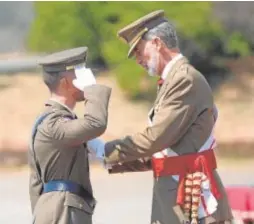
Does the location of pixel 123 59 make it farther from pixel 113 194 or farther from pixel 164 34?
pixel 164 34

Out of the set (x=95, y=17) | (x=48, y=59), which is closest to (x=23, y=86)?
(x=95, y=17)

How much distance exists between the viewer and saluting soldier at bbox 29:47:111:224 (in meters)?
3.87

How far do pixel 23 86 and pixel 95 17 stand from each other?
1609 mm

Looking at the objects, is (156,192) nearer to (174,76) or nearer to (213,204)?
(213,204)

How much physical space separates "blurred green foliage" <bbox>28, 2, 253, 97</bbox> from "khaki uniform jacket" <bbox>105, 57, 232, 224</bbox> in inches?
402

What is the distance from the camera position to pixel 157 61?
3.93m

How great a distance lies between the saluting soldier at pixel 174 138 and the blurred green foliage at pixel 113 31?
10164mm

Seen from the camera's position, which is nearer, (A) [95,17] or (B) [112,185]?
(B) [112,185]

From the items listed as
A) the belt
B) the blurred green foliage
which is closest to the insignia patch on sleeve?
the belt

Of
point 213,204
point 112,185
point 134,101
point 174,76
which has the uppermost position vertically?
point 134,101

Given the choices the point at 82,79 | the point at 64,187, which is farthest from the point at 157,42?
the point at 64,187

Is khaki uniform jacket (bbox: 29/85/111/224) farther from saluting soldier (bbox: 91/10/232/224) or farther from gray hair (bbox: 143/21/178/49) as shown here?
gray hair (bbox: 143/21/178/49)

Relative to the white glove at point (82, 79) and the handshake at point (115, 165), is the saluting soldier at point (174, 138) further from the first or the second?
the white glove at point (82, 79)

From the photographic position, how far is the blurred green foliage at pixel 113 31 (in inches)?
562
